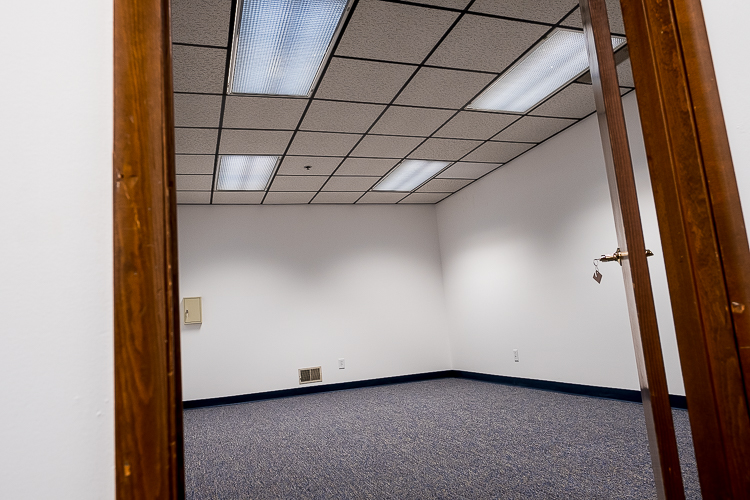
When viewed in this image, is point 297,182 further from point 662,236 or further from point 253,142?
point 662,236

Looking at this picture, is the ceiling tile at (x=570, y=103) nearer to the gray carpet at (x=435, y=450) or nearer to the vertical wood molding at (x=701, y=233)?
the gray carpet at (x=435, y=450)

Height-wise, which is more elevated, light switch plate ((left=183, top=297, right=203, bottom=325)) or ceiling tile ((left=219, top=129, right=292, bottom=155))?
ceiling tile ((left=219, top=129, right=292, bottom=155))

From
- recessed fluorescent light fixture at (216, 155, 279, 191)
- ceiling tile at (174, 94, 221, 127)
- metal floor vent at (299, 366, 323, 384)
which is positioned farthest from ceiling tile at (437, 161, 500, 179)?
metal floor vent at (299, 366, 323, 384)

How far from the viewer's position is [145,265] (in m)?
0.60

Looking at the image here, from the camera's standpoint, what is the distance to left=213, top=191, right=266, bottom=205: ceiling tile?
192 inches

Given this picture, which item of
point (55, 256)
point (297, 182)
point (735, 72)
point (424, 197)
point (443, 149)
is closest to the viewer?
point (55, 256)

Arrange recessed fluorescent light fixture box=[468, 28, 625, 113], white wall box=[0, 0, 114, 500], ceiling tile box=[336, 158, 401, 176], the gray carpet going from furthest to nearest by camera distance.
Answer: ceiling tile box=[336, 158, 401, 176] → recessed fluorescent light fixture box=[468, 28, 625, 113] → the gray carpet → white wall box=[0, 0, 114, 500]

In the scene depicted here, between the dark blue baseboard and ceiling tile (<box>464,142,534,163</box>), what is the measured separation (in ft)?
6.60

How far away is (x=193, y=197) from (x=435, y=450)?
3512 mm

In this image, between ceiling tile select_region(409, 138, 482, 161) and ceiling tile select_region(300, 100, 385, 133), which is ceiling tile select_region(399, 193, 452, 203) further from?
ceiling tile select_region(300, 100, 385, 133)

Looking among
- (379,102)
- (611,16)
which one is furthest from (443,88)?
(611,16)

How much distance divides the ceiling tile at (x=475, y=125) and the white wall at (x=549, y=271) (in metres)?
0.63

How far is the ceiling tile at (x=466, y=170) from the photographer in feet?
15.0

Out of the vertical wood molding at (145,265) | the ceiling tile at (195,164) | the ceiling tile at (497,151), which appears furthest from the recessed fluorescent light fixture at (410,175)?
the vertical wood molding at (145,265)
